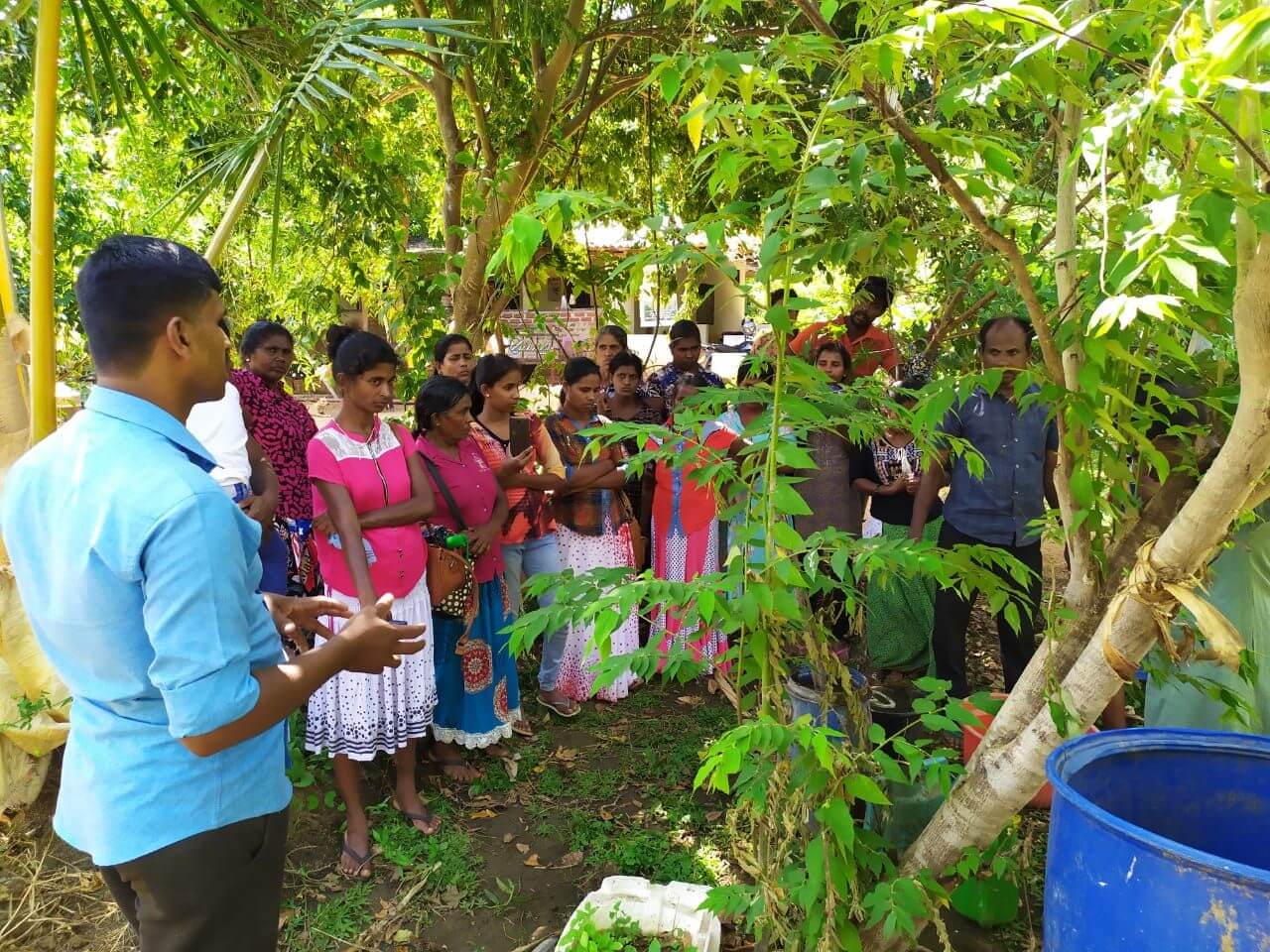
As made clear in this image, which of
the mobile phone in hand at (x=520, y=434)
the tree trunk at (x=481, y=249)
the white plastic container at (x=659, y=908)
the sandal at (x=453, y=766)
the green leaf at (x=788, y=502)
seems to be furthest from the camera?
the tree trunk at (x=481, y=249)

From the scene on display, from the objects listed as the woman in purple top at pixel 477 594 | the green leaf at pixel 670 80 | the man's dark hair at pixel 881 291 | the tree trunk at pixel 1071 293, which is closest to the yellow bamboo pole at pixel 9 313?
the woman in purple top at pixel 477 594

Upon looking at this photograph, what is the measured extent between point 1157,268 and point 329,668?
1480 millimetres

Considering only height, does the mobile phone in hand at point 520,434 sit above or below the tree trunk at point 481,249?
below

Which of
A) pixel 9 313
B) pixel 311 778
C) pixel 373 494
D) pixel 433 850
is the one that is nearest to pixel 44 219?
pixel 9 313

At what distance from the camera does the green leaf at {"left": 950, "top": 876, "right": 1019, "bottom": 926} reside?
263 centimetres

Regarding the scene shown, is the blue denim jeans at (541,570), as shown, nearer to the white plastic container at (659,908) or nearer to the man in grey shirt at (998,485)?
the white plastic container at (659,908)

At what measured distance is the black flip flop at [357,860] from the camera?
10.0 feet

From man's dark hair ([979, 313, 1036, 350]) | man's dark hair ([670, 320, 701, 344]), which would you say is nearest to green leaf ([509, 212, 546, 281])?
man's dark hair ([979, 313, 1036, 350])

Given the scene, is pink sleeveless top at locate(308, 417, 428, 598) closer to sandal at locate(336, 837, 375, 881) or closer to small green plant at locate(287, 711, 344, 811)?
small green plant at locate(287, 711, 344, 811)

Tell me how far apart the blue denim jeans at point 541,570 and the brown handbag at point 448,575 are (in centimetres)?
46

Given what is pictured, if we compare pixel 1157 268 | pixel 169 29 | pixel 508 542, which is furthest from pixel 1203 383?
pixel 169 29

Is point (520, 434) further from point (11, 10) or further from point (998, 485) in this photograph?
point (11, 10)

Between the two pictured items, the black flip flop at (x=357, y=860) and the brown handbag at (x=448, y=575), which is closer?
the black flip flop at (x=357, y=860)

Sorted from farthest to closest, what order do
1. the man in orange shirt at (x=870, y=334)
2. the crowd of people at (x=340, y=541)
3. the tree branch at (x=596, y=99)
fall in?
the tree branch at (x=596, y=99) < the man in orange shirt at (x=870, y=334) < the crowd of people at (x=340, y=541)
